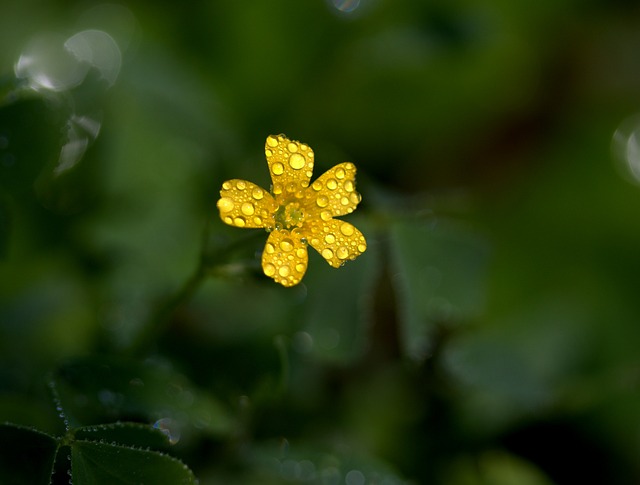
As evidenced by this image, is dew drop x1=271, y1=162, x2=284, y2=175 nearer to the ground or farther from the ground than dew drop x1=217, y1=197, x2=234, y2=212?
farther from the ground

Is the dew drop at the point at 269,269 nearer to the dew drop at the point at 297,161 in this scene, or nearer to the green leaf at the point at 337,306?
the dew drop at the point at 297,161

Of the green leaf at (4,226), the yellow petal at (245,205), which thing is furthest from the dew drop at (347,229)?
the green leaf at (4,226)

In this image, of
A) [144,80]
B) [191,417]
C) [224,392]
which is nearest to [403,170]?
[144,80]

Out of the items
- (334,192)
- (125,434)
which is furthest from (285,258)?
(125,434)

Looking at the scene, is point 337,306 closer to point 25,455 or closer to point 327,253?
point 327,253

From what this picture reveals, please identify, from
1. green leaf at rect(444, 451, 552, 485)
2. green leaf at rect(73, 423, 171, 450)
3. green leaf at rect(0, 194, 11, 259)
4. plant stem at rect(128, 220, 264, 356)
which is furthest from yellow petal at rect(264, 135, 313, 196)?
green leaf at rect(444, 451, 552, 485)

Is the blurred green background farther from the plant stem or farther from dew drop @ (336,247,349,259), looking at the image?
dew drop @ (336,247,349,259)
